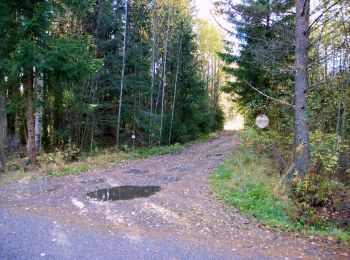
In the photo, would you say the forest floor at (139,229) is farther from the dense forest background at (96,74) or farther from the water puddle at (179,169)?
the dense forest background at (96,74)

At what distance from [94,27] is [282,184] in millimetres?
10536

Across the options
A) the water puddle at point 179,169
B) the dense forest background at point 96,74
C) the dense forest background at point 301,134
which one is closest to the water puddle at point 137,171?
the water puddle at point 179,169

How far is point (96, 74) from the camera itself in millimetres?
12961

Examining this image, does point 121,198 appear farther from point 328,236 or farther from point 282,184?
point 328,236

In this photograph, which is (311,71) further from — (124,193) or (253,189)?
(124,193)

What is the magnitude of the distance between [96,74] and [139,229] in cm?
955

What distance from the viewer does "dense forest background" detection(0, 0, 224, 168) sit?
8.85 m

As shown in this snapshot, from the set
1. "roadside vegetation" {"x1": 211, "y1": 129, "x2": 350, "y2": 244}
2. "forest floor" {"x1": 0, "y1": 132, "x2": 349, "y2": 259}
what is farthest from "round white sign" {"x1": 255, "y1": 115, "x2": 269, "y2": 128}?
"forest floor" {"x1": 0, "y1": 132, "x2": 349, "y2": 259}

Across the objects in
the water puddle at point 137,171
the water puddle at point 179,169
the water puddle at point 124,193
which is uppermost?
the water puddle at point 179,169

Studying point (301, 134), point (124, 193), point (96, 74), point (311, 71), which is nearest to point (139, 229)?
point (124, 193)

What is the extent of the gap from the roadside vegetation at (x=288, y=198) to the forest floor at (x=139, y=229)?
0.33m

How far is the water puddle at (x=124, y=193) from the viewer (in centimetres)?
674

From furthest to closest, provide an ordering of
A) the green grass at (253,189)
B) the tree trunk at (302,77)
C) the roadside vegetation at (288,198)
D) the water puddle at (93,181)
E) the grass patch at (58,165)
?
the grass patch at (58,165) < the water puddle at (93,181) < the tree trunk at (302,77) < the green grass at (253,189) < the roadside vegetation at (288,198)

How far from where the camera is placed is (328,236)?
4.64 m
